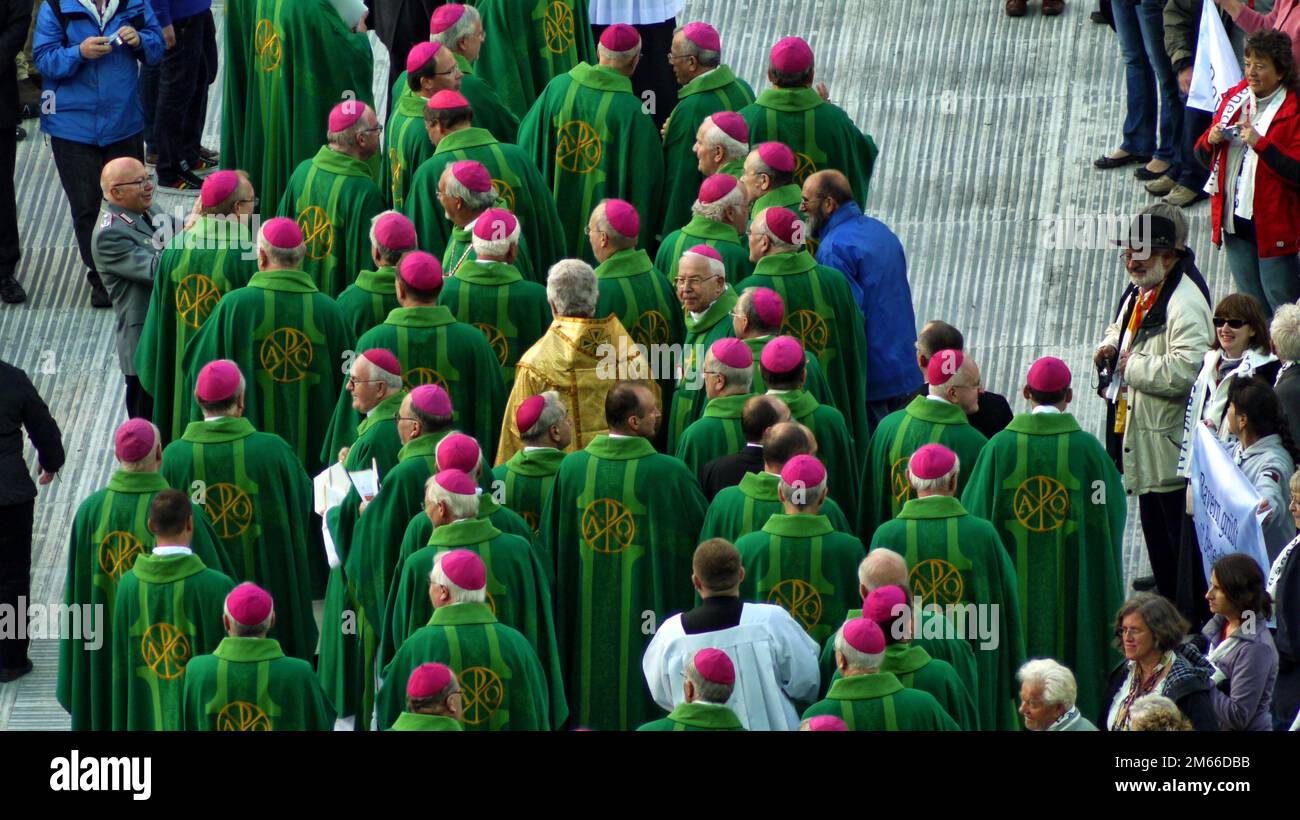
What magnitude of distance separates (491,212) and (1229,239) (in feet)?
11.4

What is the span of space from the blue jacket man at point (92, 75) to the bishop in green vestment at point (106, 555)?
142 inches

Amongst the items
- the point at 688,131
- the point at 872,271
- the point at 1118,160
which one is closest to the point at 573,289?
the point at 872,271

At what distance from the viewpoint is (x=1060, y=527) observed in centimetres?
996

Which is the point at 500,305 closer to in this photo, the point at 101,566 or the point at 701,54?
the point at 701,54

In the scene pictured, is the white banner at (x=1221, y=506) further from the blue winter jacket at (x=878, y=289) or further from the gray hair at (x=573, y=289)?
the gray hair at (x=573, y=289)

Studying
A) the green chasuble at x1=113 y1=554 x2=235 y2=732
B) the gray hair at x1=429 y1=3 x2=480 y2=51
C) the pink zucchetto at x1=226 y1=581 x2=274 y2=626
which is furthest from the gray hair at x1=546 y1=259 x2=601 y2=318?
the gray hair at x1=429 y1=3 x2=480 y2=51

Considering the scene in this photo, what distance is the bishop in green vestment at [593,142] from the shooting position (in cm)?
1241

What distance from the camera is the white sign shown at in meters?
9.69

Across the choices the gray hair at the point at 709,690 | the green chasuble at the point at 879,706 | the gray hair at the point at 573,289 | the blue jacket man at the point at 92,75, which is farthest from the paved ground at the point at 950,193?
the gray hair at the point at 709,690

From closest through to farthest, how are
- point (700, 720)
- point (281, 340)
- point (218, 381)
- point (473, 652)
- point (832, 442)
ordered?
1. point (700, 720)
2. point (473, 652)
3. point (218, 381)
4. point (832, 442)
5. point (281, 340)

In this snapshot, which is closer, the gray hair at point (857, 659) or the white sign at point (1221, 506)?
the gray hair at point (857, 659)

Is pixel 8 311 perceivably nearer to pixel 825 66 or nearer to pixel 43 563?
pixel 43 563

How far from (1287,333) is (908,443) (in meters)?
1.52

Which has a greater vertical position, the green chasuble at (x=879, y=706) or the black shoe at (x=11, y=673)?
the black shoe at (x=11, y=673)
